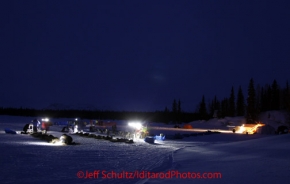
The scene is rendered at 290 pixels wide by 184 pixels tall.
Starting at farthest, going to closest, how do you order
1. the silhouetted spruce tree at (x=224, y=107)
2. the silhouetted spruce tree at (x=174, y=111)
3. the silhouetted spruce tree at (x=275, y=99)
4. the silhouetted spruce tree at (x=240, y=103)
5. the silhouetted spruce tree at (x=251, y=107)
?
the silhouetted spruce tree at (x=174, y=111), the silhouetted spruce tree at (x=224, y=107), the silhouetted spruce tree at (x=240, y=103), the silhouetted spruce tree at (x=275, y=99), the silhouetted spruce tree at (x=251, y=107)

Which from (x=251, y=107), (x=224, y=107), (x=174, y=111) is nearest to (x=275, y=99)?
(x=251, y=107)

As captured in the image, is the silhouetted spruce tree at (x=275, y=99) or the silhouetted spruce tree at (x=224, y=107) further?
the silhouetted spruce tree at (x=224, y=107)

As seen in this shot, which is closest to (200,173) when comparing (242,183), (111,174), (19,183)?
(242,183)

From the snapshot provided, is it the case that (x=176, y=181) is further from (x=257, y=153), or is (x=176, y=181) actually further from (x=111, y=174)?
(x=257, y=153)

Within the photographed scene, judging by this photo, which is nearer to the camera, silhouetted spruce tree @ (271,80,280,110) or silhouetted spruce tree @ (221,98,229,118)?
silhouetted spruce tree @ (271,80,280,110)

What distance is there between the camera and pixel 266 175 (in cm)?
1030

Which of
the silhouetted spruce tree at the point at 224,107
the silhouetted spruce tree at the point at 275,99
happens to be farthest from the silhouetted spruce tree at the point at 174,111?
the silhouetted spruce tree at the point at 275,99

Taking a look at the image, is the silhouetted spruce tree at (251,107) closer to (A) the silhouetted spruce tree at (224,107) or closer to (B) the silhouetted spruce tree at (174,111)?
(A) the silhouetted spruce tree at (224,107)

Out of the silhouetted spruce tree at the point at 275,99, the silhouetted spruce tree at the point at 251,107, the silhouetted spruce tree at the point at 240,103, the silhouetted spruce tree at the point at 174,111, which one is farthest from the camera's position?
the silhouetted spruce tree at the point at 174,111

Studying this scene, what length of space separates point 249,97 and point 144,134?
3994cm

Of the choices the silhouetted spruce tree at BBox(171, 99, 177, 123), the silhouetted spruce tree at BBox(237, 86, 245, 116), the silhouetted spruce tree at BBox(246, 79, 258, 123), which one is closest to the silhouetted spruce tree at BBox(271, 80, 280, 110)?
the silhouetted spruce tree at BBox(237, 86, 245, 116)

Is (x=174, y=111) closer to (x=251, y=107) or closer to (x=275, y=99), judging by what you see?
(x=275, y=99)

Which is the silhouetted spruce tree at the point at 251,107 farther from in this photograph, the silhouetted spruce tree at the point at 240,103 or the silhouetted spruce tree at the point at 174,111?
the silhouetted spruce tree at the point at 174,111

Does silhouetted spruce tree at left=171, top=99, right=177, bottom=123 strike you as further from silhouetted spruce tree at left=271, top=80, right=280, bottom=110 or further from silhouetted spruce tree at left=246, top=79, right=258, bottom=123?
silhouetted spruce tree at left=246, top=79, right=258, bottom=123
